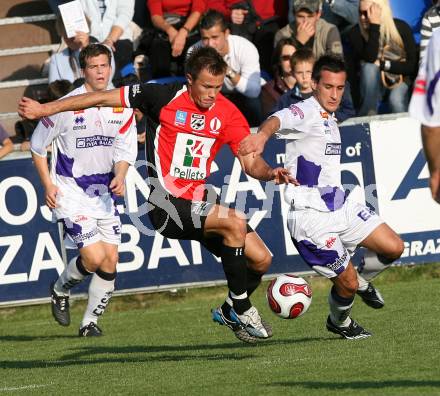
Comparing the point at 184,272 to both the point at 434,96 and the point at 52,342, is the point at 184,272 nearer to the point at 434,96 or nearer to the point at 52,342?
the point at 52,342

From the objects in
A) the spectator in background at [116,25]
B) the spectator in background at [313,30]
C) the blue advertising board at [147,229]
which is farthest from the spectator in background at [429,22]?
the spectator in background at [116,25]

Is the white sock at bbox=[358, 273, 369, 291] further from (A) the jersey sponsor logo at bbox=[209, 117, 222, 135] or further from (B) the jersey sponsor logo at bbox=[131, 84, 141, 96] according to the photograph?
(B) the jersey sponsor logo at bbox=[131, 84, 141, 96]

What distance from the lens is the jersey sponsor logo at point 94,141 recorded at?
11105 mm

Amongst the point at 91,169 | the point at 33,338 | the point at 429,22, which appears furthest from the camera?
the point at 429,22

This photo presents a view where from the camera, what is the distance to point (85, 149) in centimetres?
1112

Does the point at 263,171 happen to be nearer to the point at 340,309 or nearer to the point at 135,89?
the point at 135,89

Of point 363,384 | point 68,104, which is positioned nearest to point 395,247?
point 363,384

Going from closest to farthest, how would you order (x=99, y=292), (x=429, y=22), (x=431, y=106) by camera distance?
1. (x=431, y=106)
2. (x=99, y=292)
3. (x=429, y=22)

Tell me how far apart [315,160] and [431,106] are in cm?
338

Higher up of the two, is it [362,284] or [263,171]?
[263,171]

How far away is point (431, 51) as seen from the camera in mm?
5887

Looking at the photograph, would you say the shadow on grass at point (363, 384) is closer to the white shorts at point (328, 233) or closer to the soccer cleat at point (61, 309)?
the white shorts at point (328, 233)

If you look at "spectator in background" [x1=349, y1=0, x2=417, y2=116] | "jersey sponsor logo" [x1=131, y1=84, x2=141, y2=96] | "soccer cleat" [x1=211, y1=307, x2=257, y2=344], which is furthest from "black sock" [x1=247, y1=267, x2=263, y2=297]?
"spectator in background" [x1=349, y1=0, x2=417, y2=116]

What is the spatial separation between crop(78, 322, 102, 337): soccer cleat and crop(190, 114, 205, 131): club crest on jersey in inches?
120
